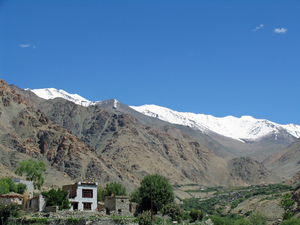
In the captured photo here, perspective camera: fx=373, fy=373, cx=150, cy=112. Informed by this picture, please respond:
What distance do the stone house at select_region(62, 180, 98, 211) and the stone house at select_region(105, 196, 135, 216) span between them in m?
2.07

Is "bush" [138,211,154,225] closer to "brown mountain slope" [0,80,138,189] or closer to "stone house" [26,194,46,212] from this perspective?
"stone house" [26,194,46,212]

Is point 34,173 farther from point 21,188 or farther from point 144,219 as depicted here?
point 144,219

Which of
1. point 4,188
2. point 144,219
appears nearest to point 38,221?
point 144,219

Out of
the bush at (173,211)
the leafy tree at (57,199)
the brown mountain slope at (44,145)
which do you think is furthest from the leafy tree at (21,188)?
the brown mountain slope at (44,145)

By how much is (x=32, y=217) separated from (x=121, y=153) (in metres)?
153

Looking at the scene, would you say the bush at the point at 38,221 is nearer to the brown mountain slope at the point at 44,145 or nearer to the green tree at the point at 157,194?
the green tree at the point at 157,194

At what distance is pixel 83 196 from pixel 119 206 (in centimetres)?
504

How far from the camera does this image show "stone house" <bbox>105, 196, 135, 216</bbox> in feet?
158

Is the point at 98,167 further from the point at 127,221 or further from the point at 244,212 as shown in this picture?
the point at 127,221

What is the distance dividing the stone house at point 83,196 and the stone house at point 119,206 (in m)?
2.07

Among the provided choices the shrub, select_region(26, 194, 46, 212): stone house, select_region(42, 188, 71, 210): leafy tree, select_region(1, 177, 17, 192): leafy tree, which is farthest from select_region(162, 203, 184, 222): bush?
select_region(1, 177, 17, 192): leafy tree

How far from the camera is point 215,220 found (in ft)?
232

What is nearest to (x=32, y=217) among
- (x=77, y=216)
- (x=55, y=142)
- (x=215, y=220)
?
(x=77, y=216)

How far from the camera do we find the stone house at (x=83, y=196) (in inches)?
1919
